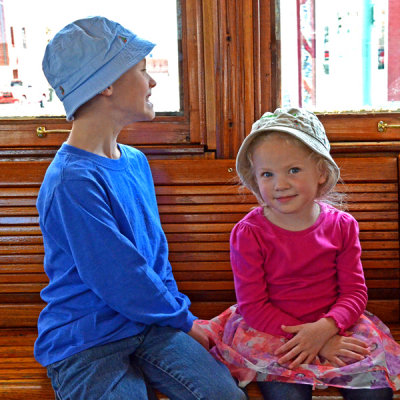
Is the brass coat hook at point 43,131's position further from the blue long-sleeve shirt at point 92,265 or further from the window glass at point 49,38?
the blue long-sleeve shirt at point 92,265

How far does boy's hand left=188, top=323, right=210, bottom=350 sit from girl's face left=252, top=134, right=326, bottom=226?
44 cm

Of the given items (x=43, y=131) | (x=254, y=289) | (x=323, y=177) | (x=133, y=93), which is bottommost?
(x=254, y=289)

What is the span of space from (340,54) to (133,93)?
0.94 metres

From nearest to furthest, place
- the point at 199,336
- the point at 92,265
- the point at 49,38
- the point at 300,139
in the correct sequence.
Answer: the point at 92,265
the point at 300,139
the point at 199,336
the point at 49,38

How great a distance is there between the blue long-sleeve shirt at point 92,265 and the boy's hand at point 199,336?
0.05 metres

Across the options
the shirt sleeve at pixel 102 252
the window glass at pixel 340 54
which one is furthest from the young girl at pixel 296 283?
the window glass at pixel 340 54

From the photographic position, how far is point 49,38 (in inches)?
89.0

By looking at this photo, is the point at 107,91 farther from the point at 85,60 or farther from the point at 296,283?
the point at 296,283

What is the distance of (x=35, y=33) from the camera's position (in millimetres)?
2271

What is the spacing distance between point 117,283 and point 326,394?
0.66 metres

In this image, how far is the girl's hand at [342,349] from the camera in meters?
1.61

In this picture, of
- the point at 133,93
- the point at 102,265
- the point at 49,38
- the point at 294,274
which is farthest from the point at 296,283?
the point at 49,38

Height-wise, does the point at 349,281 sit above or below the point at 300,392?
above

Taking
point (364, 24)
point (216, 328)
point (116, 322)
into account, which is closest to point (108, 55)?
point (116, 322)
